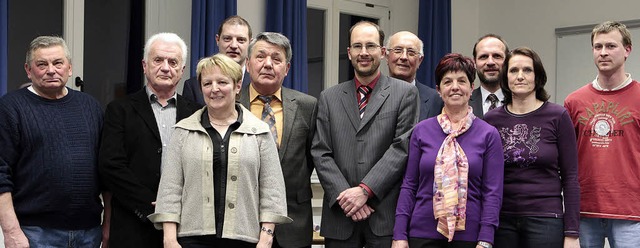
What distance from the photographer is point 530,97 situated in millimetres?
2939

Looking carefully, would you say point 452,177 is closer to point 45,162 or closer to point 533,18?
point 45,162

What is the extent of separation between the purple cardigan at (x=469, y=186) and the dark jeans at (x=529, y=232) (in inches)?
5.6

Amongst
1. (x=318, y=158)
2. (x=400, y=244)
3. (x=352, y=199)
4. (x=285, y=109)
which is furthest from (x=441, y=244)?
(x=285, y=109)

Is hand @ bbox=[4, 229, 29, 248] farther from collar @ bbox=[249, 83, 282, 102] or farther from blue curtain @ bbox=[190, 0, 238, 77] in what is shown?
blue curtain @ bbox=[190, 0, 238, 77]

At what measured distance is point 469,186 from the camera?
2.79m

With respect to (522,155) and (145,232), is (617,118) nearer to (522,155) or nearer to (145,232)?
(522,155)

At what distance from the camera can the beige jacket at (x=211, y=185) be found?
105 inches

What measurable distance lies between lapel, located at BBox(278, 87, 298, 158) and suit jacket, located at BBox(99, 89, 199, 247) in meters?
0.50

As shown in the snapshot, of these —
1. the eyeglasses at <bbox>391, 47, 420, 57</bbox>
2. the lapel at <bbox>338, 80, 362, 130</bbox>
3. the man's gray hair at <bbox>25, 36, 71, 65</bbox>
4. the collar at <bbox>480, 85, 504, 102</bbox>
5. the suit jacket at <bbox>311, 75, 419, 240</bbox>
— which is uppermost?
the eyeglasses at <bbox>391, 47, 420, 57</bbox>

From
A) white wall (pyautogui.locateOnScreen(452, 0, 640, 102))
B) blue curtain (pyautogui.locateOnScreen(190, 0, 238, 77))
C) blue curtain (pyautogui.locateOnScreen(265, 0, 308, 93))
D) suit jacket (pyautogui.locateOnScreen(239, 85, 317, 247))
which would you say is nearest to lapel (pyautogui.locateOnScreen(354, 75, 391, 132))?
suit jacket (pyautogui.locateOnScreen(239, 85, 317, 247))

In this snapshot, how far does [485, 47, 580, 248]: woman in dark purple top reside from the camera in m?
2.83

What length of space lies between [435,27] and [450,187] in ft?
14.6

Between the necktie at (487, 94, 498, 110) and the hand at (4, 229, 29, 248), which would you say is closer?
the hand at (4, 229, 29, 248)

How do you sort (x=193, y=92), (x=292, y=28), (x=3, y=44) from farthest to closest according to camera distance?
(x=292, y=28), (x=3, y=44), (x=193, y=92)
